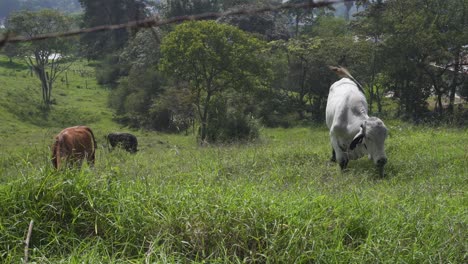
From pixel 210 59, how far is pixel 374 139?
13.5 m

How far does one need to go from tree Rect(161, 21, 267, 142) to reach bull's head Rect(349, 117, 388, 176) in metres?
12.5

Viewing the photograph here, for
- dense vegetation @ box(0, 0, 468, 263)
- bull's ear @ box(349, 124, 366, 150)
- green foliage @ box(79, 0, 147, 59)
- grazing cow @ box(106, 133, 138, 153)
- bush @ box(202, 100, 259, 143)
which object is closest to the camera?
green foliage @ box(79, 0, 147, 59)

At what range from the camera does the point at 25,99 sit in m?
29.3

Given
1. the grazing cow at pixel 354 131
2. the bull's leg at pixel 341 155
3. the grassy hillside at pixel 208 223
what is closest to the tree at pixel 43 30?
the grazing cow at pixel 354 131

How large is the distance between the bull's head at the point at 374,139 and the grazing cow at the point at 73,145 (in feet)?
12.6

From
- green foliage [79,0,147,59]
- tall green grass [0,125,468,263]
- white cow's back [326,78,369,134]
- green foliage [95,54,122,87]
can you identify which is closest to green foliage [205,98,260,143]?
green foliage [79,0,147,59]

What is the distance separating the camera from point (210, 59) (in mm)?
19906

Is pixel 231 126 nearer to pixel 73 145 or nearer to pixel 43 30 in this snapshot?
pixel 73 145

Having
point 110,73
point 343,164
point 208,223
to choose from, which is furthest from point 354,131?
point 110,73

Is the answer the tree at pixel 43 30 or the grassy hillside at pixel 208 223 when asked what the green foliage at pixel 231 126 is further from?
the grassy hillside at pixel 208 223

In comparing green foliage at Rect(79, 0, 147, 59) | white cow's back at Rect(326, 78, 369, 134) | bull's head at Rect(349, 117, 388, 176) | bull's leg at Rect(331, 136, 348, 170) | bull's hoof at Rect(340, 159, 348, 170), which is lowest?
bull's hoof at Rect(340, 159, 348, 170)

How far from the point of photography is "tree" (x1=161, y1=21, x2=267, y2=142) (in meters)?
19.5

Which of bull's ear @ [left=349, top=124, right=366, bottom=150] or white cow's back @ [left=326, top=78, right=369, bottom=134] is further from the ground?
white cow's back @ [left=326, top=78, right=369, bottom=134]

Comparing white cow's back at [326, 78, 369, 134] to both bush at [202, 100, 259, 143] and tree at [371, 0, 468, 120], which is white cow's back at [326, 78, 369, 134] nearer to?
bush at [202, 100, 259, 143]
